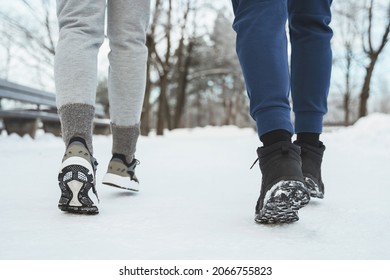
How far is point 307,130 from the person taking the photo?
1.39 meters

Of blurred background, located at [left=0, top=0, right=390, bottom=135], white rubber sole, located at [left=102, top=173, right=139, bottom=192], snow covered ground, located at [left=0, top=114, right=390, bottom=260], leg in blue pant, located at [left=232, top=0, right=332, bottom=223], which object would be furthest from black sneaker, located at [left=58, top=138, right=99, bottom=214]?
blurred background, located at [left=0, top=0, right=390, bottom=135]

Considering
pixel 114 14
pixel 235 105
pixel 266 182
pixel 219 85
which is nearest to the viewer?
pixel 266 182

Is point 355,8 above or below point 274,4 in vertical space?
above

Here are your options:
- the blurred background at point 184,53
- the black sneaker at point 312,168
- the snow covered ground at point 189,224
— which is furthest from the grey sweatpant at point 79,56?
the blurred background at point 184,53

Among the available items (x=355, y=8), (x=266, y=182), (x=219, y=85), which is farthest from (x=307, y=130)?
(x=219, y=85)

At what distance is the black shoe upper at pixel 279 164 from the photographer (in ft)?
3.22

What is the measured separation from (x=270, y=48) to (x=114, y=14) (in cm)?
64

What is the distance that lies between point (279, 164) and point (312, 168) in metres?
0.35

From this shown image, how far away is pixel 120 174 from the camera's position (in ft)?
4.85

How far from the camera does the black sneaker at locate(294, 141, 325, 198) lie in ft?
4.26

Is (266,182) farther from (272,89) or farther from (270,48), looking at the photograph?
(270,48)

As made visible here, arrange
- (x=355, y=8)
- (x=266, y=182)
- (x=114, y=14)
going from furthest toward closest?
(x=355, y=8) → (x=114, y=14) → (x=266, y=182)

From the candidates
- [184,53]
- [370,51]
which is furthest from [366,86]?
[184,53]

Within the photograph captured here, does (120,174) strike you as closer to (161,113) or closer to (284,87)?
(284,87)
